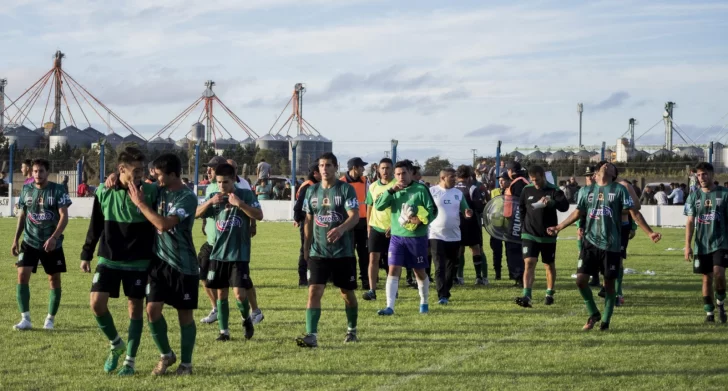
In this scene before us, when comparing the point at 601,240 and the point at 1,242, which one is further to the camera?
the point at 1,242

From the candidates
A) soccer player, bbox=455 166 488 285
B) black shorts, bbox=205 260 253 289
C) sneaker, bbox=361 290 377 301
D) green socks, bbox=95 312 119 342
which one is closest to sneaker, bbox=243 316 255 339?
black shorts, bbox=205 260 253 289

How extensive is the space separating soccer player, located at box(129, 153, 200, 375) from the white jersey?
5428mm

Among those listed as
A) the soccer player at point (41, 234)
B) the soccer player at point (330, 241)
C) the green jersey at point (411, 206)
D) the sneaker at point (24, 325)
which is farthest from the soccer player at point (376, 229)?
the sneaker at point (24, 325)

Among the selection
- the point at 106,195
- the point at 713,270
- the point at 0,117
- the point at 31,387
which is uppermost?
the point at 0,117

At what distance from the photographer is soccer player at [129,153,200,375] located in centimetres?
705

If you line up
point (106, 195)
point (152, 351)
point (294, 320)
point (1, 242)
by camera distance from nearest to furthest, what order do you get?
point (106, 195)
point (152, 351)
point (294, 320)
point (1, 242)

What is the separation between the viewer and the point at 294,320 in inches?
402

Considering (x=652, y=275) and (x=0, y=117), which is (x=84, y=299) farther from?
(x=0, y=117)

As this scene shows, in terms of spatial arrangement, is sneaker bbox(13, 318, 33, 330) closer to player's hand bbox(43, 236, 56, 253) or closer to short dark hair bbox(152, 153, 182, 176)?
player's hand bbox(43, 236, 56, 253)

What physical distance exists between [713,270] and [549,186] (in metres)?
2.35

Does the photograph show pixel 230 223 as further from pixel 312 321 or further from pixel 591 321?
pixel 591 321

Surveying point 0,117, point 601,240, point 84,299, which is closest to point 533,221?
point 601,240

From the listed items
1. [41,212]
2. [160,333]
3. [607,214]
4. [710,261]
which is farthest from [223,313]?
[710,261]

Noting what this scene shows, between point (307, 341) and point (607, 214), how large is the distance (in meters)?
3.45
